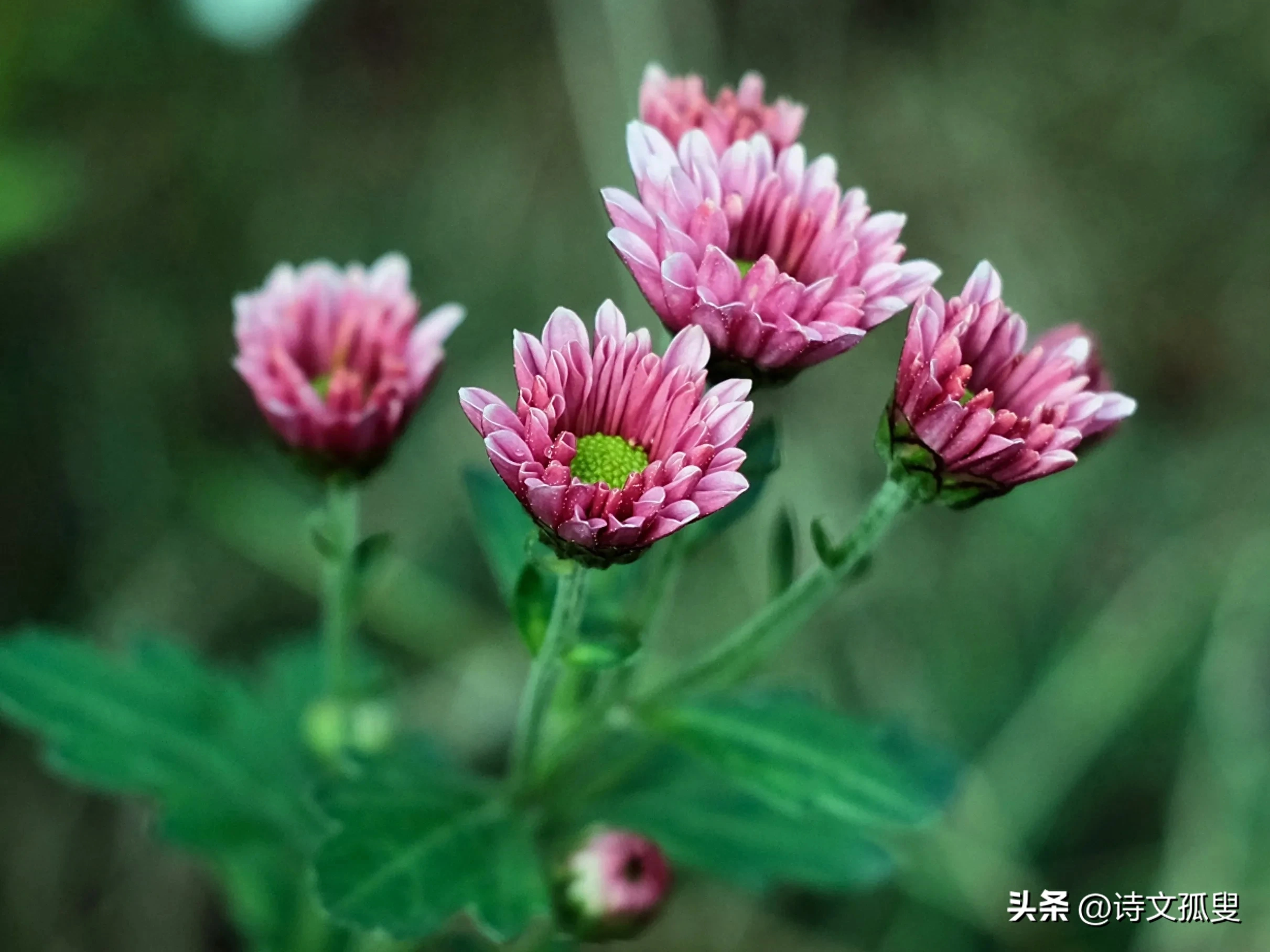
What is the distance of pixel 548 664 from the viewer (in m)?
1.67

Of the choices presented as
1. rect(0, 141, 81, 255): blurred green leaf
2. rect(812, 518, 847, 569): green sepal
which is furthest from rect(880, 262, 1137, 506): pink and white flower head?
rect(0, 141, 81, 255): blurred green leaf

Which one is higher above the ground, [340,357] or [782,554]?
[340,357]

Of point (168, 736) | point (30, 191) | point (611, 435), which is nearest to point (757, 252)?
point (611, 435)

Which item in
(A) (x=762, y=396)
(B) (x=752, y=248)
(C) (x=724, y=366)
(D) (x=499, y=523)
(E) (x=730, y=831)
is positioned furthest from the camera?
(A) (x=762, y=396)

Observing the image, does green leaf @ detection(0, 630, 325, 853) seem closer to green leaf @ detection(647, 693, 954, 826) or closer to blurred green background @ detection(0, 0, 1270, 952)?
green leaf @ detection(647, 693, 954, 826)

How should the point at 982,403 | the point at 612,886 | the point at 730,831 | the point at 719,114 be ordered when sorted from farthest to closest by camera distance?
the point at 730,831
the point at 612,886
the point at 719,114
the point at 982,403

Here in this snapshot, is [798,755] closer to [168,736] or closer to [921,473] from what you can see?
[921,473]

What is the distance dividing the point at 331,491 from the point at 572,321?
0.66 m

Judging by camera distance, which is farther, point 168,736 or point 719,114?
point 168,736

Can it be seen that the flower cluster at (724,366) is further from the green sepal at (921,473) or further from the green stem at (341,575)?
the green stem at (341,575)

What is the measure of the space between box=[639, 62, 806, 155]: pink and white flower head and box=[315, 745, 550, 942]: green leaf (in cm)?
117

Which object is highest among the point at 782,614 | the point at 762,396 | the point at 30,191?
the point at 762,396

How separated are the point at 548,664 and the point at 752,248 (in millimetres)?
681

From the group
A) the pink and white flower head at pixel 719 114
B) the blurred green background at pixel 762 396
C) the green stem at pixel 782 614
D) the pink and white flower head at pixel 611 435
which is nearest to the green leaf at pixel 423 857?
the green stem at pixel 782 614
